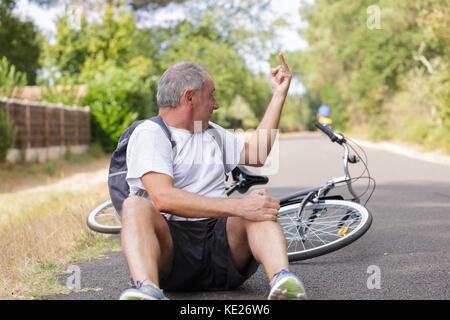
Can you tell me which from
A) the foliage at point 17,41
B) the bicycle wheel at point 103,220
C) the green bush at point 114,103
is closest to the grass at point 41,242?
the bicycle wheel at point 103,220

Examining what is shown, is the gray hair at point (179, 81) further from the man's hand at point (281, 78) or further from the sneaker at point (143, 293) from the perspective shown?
the sneaker at point (143, 293)

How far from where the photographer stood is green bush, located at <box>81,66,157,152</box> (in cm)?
2208

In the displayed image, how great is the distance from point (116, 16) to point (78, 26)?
2299 mm

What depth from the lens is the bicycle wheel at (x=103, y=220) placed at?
5.98 metres

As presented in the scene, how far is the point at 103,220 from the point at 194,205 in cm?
316

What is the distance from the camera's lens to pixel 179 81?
3443mm

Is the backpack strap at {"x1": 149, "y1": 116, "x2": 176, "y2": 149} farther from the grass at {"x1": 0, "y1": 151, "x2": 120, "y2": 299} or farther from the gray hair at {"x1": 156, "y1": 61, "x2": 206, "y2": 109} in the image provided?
the grass at {"x1": 0, "y1": 151, "x2": 120, "y2": 299}

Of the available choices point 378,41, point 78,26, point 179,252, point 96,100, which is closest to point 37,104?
point 96,100

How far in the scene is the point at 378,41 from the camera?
Result: 37.7 metres

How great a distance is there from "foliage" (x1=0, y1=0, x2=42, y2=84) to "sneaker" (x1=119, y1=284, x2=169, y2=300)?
29.4 m

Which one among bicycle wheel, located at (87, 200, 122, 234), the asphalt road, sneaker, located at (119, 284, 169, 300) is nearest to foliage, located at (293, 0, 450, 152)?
the asphalt road

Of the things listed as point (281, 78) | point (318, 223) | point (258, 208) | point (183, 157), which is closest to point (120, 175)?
point (183, 157)

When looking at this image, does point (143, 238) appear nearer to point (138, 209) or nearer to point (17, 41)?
point (138, 209)
